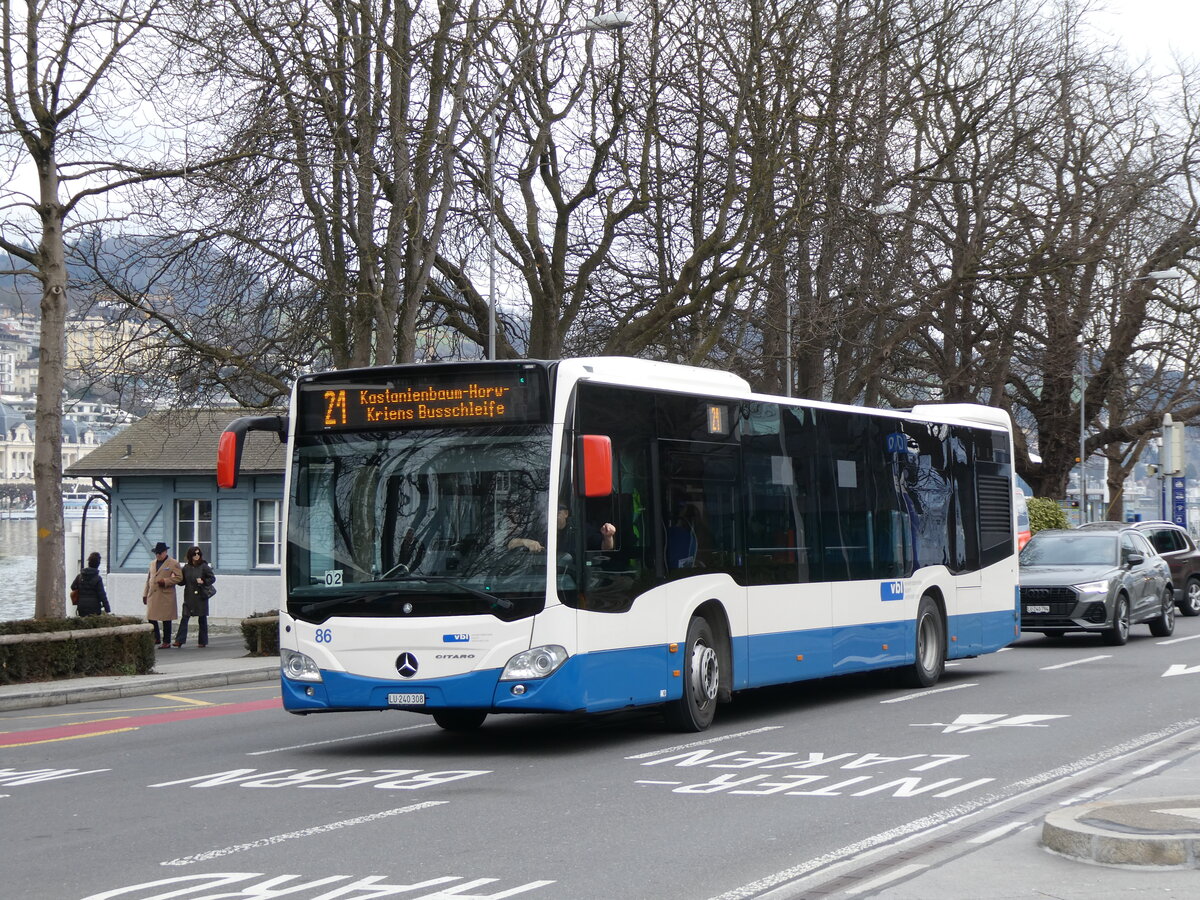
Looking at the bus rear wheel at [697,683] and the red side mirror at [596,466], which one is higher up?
the red side mirror at [596,466]

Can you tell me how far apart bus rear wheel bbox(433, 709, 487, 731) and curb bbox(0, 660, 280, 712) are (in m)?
6.44

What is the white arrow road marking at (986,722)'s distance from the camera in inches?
539

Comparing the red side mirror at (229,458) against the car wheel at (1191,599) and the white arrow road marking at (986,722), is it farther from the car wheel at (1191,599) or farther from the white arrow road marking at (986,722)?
the car wheel at (1191,599)

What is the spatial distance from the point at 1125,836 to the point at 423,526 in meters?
6.16

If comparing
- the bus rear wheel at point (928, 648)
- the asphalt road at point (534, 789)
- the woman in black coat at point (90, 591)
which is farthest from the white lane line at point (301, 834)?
the woman in black coat at point (90, 591)

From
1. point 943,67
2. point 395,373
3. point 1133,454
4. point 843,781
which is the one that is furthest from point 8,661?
point 1133,454

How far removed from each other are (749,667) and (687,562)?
→ 1.42m

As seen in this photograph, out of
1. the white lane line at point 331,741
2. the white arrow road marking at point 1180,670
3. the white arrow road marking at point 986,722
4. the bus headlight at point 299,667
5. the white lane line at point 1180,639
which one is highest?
the bus headlight at point 299,667

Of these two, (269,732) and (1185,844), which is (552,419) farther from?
(1185,844)

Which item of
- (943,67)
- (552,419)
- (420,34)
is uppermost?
(943,67)

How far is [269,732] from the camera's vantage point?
48.2 ft

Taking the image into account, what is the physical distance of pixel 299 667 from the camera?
41.0 feet

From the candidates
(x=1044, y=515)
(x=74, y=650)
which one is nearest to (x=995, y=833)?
(x=74, y=650)

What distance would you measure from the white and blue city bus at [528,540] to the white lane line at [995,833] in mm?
4019
